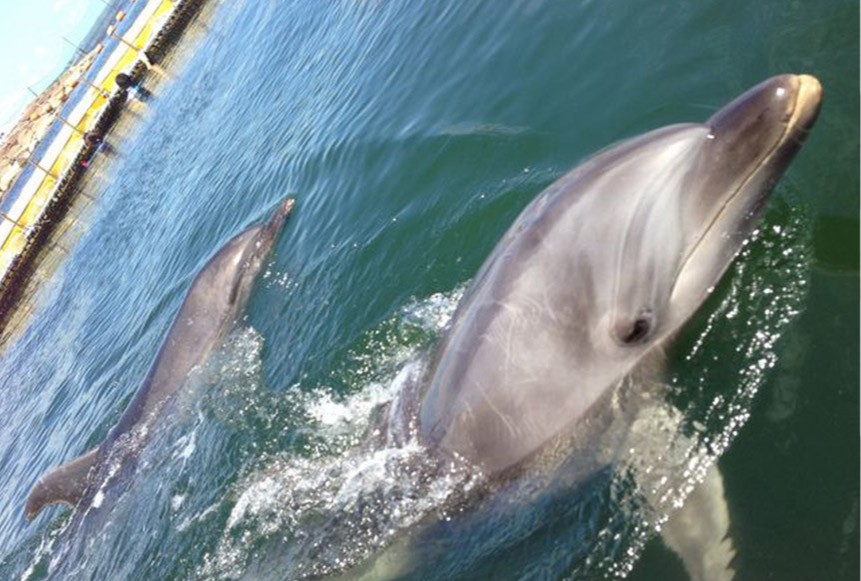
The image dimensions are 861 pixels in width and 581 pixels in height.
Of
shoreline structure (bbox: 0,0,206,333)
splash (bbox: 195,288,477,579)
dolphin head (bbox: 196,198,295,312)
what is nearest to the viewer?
splash (bbox: 195,288,477,579)

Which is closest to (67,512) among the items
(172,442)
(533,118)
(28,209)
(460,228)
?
(172,442)

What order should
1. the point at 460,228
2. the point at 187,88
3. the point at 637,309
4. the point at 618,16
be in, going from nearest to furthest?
the point at 637,309
the point at 460,228
the point at 618,16
the point at 187,88

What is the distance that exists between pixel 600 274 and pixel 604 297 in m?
0.16

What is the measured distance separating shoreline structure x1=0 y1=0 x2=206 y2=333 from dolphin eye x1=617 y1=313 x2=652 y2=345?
3353 cm

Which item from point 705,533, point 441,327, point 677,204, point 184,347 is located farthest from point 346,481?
point 184,347

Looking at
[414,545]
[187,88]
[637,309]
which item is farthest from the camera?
[187,88]

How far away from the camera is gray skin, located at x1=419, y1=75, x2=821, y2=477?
5340 mm

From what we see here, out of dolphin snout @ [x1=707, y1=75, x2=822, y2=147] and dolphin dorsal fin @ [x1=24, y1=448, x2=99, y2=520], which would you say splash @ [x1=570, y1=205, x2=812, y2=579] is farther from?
dolphin dorsal fin @ [x1=24, y1=448, x2=99, y2=520]

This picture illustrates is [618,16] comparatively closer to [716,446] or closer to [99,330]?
[716,446]

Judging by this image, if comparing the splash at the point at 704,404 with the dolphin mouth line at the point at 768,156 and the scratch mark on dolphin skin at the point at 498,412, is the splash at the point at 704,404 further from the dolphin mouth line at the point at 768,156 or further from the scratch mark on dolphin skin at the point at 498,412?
the scratch mark on dolphin skin at the point at 498,412

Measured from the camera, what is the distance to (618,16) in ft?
32.8

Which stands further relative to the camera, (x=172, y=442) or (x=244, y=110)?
(x=244, y=110)

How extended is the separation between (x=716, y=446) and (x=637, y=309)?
3.70 feet

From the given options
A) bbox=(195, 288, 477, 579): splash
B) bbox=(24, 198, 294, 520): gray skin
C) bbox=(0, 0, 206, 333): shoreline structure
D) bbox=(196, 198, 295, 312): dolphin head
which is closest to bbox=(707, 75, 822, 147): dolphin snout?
bbox=(195, 288, 477, 579): splash
